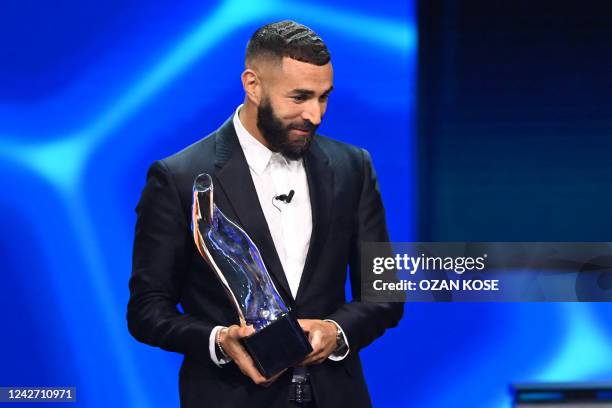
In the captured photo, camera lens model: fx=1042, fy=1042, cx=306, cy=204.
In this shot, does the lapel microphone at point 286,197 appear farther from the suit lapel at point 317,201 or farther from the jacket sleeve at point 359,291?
the jacket sleeve at point 359,291

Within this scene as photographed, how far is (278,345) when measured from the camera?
2713 millimetres

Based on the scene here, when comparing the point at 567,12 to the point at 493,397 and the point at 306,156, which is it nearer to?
the point at 306,156

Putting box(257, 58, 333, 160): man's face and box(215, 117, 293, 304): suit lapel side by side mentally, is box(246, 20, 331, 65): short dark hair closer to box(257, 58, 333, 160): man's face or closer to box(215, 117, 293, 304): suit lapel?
box(257, 58, 333, 160): man's face

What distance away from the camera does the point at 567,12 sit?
3494 mm

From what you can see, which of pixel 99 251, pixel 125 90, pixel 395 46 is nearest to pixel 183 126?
pixel 125 90

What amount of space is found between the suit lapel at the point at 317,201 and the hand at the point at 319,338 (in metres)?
0.13

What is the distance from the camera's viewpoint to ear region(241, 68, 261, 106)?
298 cm

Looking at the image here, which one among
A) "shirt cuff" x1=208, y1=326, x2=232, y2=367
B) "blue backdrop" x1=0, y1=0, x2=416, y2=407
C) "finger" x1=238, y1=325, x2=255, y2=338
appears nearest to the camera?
"finger" x1=238, y1=325, x2=255, y2=338

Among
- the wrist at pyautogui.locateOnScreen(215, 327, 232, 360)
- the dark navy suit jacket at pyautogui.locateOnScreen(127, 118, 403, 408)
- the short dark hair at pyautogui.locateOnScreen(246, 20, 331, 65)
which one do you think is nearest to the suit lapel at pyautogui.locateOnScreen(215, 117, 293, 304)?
the dark navy suit jacket at pyautogui.locateOnScreen(127, 118, 403, 408)

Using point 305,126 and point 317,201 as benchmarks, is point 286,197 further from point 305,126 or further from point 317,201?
point 305,126

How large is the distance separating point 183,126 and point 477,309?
45.7 inches

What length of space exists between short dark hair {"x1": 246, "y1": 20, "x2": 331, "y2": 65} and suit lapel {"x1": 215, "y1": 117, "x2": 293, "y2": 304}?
323 millimetres

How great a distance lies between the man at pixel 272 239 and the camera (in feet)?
9.39

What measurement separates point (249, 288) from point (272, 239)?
24cm
